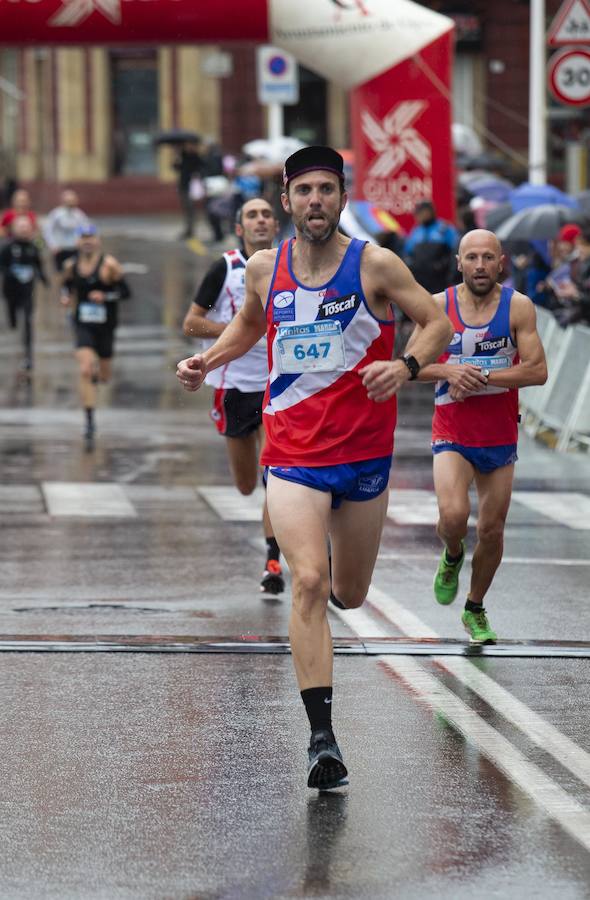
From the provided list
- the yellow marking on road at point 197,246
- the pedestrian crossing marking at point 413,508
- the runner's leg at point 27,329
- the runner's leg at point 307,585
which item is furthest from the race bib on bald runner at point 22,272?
the runner's leg at point 307,585

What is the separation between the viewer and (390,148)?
2095cm

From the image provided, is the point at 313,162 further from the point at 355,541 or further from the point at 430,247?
the point at 430,247

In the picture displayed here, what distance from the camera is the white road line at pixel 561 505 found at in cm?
1329

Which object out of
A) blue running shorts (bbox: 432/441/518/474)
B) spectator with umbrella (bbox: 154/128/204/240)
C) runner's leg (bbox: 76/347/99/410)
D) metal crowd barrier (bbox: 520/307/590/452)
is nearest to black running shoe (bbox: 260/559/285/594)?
blue running shorts (bbox: 432/441/518/474)

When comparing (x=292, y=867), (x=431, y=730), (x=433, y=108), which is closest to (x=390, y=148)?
(x=433, y=108)

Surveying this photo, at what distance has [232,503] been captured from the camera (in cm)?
1403

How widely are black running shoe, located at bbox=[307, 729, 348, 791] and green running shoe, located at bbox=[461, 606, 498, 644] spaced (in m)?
2.56

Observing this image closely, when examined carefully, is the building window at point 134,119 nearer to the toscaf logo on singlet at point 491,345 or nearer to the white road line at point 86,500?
the white road line at point 86,500

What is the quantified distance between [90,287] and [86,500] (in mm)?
4891

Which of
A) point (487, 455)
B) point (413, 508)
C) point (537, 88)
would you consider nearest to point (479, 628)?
point (487, 455)

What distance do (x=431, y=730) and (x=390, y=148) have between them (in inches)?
557

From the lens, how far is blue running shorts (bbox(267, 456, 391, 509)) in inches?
274

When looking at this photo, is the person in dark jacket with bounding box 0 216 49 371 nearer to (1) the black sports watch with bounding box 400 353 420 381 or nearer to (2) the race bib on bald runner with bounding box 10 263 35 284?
(2) the race bib on bald runner with bounding box 10 263 35 284

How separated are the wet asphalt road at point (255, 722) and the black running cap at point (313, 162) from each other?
1.98 m
